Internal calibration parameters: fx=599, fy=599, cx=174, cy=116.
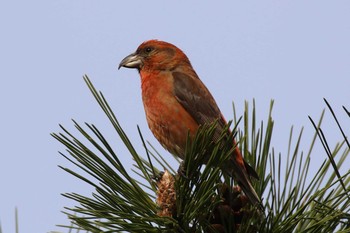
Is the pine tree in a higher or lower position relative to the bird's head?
lower

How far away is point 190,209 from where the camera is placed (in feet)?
8.27

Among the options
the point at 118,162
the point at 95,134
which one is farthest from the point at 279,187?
the point at 95,134

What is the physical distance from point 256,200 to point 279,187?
0.16 m

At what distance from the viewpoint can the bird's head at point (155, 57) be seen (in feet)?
17.1

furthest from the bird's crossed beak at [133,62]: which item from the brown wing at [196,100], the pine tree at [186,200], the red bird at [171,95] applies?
the pine tree at [186,200]

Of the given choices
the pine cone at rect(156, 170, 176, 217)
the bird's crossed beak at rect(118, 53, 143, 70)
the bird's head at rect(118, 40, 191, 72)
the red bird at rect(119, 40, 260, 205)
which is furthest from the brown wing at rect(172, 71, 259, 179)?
the pine cone at rect(156, 170, 176, 217)

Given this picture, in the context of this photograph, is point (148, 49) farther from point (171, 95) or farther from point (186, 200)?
point (186, 200)

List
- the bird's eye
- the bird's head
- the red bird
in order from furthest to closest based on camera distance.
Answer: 1. the bird's eye
2. the bird's head
3. the red bird

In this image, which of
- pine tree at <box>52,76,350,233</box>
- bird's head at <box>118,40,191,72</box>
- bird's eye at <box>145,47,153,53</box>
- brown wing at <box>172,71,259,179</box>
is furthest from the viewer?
bird's eye at <box>145,47,153,53</box>

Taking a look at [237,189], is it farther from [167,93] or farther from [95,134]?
[167,93]

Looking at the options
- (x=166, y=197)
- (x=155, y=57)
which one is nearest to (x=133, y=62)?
(x=155, y=57)

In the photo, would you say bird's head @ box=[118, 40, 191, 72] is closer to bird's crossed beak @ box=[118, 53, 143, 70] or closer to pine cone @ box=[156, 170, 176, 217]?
bird's crossed beak @ box=[118, 53, 143, 70]

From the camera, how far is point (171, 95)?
15.0 ft

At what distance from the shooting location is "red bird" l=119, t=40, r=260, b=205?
14.0ft
